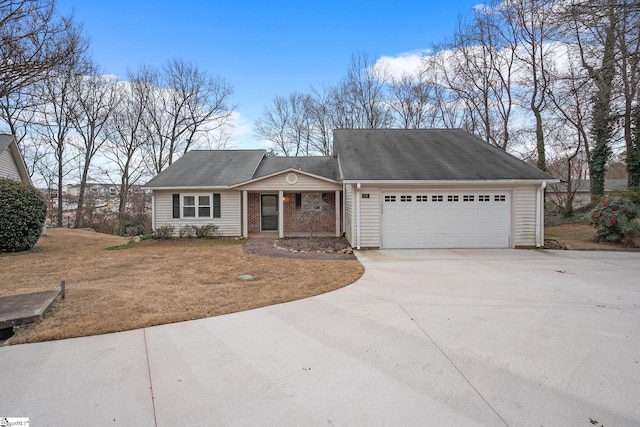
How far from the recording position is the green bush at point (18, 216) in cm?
1002

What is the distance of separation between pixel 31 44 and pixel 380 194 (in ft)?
36.8

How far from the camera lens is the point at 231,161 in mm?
16438

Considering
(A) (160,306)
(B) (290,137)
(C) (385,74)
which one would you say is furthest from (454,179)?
(B) (290,137)

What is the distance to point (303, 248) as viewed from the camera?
10.9 metres

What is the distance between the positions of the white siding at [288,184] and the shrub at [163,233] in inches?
146

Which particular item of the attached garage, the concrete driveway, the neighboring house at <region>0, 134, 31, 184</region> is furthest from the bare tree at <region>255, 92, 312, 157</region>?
the concrete driveway

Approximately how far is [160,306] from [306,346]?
2.54 meters

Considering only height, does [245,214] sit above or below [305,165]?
below

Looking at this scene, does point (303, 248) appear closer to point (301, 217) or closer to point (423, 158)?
point (301, 217)

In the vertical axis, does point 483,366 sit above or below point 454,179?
below

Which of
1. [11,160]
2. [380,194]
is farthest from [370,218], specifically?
[11,160]

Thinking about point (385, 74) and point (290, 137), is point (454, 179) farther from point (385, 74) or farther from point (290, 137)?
point (290, 137)

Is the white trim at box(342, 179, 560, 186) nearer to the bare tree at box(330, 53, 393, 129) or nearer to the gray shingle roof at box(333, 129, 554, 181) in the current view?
the gray shingle roof at box(333, 129, 554, 181)

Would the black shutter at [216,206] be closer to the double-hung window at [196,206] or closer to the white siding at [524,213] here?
the double-hung window at [196,206]
